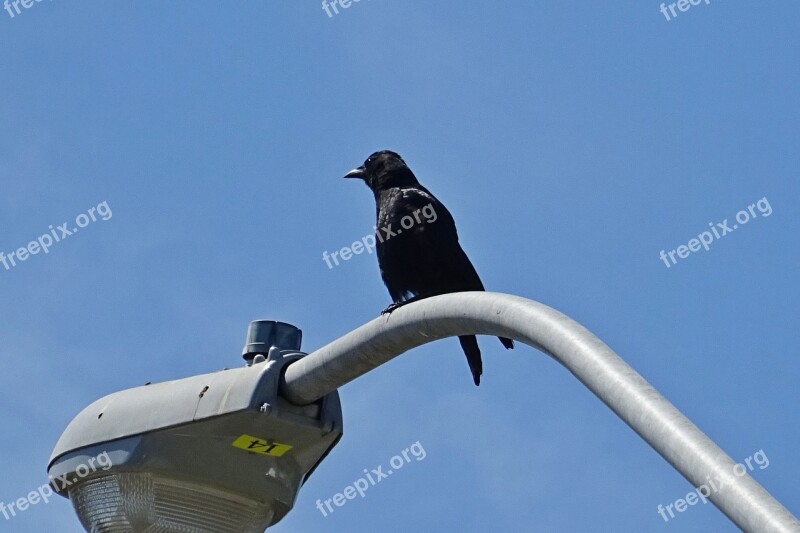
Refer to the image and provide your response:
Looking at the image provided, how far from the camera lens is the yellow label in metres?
3.93

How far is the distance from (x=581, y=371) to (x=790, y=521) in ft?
2.36

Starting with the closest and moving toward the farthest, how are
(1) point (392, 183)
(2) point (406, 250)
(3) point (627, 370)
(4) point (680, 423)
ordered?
1. (4) point (680, 423)
2. (3) point (627, 370)
3. (2) point (406, 250)
4. (1) point (392, 183)

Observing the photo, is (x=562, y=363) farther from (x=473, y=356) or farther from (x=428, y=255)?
(x=428, y=255)

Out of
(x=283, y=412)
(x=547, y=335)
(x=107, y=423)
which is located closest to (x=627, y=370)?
Answer: (x=547, y=335)

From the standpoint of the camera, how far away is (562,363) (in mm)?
2957

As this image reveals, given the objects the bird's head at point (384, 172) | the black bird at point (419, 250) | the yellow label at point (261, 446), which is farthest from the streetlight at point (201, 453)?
the bird's head at point (384, 172)

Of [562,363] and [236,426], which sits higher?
[236,426]

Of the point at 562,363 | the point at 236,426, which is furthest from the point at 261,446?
the point at 562,363

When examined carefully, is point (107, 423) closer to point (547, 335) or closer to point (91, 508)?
point (91, 508)

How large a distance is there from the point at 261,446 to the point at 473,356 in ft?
8.44

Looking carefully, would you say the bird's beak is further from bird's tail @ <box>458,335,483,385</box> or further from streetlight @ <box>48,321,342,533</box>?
streetlight @ <box>48,321,342,533</box>

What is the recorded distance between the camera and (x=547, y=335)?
308cm

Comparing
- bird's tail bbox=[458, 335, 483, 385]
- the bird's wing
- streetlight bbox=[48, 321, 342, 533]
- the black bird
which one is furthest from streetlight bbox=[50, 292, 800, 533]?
the bird's wing

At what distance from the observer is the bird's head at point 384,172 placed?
7809mm
